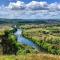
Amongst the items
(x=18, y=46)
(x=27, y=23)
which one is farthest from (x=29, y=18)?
(x=18, y=46)

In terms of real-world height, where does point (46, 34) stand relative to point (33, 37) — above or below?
above

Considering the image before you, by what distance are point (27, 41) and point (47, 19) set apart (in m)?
1.71

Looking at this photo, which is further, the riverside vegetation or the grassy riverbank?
the grassy riverbank

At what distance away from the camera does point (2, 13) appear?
11062 millimetres

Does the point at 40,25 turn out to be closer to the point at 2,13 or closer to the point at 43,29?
the point at 43,29

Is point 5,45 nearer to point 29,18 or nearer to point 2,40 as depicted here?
point 2,40

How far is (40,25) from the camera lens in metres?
11.1

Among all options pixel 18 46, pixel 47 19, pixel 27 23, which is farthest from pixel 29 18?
pixel 18 46

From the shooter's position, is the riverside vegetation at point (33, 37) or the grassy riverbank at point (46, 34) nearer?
the riverside vegetation at point (33, 37)

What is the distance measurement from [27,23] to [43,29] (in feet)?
3.33

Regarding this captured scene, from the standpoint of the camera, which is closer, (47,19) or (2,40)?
(2,40)

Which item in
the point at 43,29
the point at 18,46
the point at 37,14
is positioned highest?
the point at 37,14

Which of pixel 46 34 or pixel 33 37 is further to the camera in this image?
pixel 46 34

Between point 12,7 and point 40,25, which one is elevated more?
point 12,7
